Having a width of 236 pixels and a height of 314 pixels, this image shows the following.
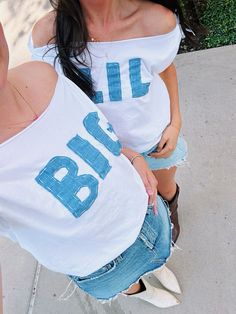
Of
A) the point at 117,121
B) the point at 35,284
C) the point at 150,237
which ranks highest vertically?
the point at 117,121

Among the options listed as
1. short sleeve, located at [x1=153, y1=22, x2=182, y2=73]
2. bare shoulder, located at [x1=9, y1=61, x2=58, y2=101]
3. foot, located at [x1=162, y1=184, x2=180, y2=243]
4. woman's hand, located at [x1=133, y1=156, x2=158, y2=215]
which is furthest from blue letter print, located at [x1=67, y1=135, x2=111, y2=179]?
foot, located at [x1=162, y1=184, x2=180, y2=243]

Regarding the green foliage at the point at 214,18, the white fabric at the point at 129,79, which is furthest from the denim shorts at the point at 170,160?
the green foliage at the point at 214,18

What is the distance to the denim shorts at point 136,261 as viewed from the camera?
1.28 meters

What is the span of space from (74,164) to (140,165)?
0.37m

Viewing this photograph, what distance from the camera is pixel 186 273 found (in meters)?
1.98

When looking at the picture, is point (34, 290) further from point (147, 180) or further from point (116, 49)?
point (116, 49)

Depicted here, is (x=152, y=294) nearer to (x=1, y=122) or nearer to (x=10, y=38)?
(x=1, y=122)

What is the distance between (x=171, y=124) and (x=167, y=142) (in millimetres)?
68

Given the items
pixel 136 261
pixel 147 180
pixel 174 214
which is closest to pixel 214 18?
pixel 174 214

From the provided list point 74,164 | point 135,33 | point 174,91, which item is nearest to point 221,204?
point 174,91

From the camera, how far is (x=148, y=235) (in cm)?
135

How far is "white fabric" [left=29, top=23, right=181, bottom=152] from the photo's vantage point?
1.33 m

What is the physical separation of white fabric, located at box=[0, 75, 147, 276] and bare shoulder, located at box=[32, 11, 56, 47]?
0.90 ft

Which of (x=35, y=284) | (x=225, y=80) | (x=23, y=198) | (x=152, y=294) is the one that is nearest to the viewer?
(x=23, y=198)
